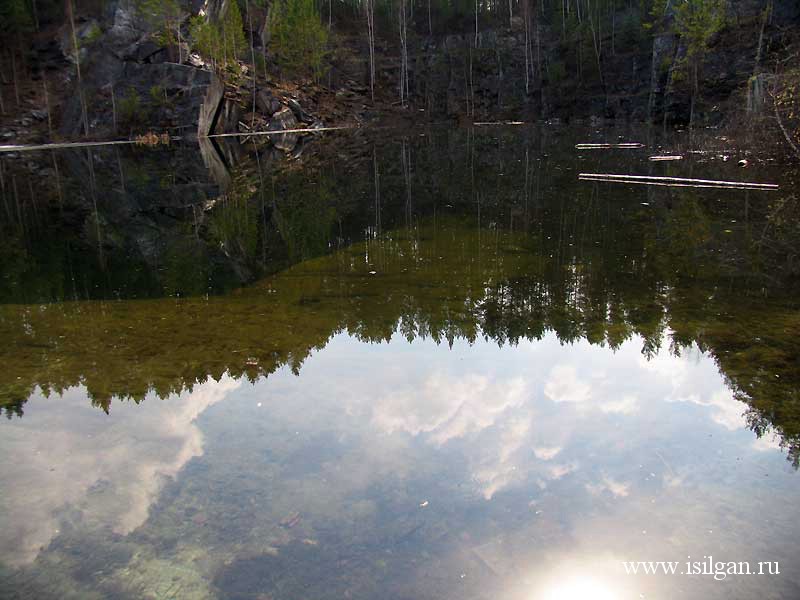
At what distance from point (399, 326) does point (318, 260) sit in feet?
12.3

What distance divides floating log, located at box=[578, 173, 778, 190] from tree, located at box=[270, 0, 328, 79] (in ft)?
163

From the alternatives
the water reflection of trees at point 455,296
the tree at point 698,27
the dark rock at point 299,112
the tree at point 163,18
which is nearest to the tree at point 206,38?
the tree at point 163,18

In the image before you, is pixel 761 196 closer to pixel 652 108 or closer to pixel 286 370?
pixel 286 370

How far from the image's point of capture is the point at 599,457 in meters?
4.54

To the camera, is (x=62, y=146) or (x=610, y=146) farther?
(x=62, y=146)

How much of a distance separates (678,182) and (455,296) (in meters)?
10.8

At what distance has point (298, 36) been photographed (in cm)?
6091

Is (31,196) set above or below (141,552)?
above

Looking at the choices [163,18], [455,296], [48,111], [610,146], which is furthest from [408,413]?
[163,18]

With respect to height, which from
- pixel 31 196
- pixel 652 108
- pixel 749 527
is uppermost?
pixel 652 108

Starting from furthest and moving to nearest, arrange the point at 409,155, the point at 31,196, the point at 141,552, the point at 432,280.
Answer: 1. the point at 409,155
2. the point at 31,196
3. the point at 432,280
4. the point at 141,552

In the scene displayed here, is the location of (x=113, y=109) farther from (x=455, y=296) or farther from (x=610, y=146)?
(x=455, y=296)

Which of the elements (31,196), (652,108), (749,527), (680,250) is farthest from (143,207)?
(652,108)

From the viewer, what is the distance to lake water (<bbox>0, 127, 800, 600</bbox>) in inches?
137
